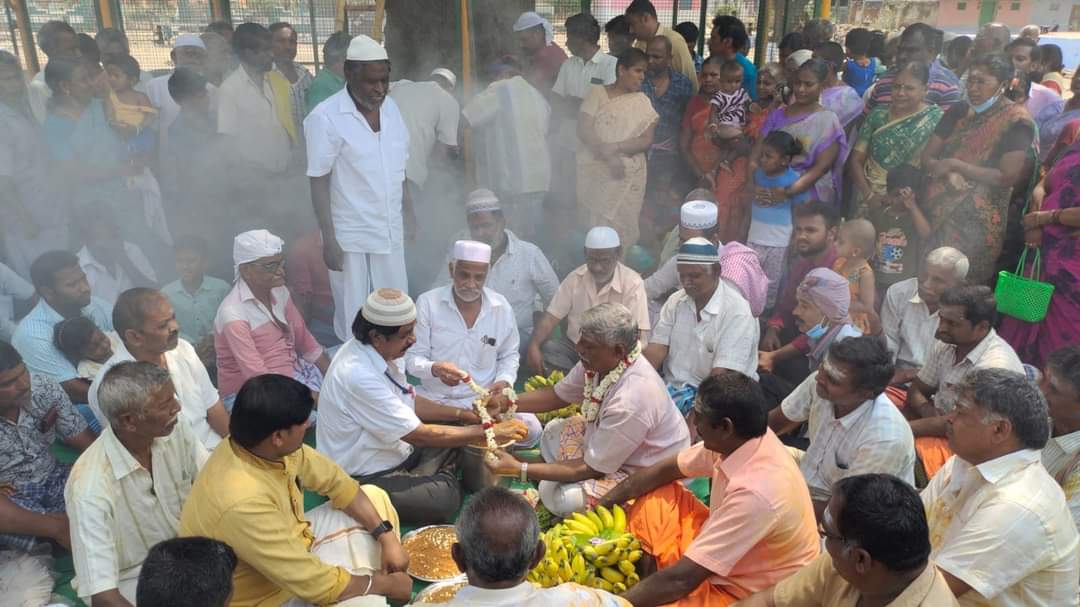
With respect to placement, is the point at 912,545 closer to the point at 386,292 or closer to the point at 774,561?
the point at 774,561

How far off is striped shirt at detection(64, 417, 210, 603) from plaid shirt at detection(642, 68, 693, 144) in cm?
451

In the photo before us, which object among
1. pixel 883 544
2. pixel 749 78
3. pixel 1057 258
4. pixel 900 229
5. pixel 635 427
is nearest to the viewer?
pixel 883 544

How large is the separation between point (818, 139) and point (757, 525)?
12.0ft

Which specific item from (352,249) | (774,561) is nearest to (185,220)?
(352,249)

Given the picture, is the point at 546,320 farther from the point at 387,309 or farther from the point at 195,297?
the point at 195,297

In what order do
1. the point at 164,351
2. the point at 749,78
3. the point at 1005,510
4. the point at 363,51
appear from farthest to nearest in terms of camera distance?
the point at 749,78, the point at 363,51, the point at 164,351, the point at 1005,510

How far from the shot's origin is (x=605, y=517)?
3316mm

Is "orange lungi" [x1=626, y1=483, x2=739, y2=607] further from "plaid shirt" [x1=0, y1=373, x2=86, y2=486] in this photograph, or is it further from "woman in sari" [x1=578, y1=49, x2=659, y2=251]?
"woman in sari" [x1=578, y1=49, x2=659, y2=251]

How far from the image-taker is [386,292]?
3596mm

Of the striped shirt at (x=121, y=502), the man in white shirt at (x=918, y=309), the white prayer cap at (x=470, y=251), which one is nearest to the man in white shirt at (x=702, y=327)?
the man in white shirt at (x=918, y=309)

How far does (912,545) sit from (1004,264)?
4119 millimetres

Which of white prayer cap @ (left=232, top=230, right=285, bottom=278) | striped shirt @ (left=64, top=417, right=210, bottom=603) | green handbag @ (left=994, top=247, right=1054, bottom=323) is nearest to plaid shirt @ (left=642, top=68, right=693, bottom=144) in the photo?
green handbag @ (left=994, top=247, right=1054, bottom=323)

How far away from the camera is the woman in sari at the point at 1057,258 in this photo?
15.2 ft

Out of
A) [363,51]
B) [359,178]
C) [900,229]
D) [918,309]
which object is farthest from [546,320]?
[900,229]
